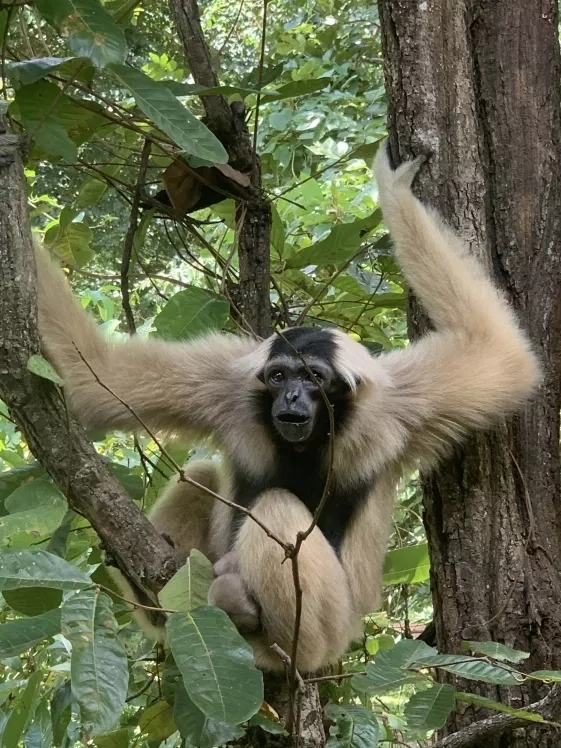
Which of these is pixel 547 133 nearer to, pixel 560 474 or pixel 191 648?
pixel 560 474

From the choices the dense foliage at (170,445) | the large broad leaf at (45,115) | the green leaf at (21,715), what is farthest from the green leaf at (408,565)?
the large broad leaf at (45,115)

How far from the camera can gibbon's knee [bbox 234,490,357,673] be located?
273 cm

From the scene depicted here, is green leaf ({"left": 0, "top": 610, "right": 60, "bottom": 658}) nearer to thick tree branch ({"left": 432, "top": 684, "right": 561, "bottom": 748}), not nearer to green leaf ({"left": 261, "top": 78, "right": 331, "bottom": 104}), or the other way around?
thick tree branch ({"left": 432, "top": 684, "right": 561, "bottom": 748})

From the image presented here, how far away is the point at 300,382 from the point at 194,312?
557mm

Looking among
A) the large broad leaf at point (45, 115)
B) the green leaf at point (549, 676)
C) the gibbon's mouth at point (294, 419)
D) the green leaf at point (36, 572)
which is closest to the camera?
the green leaf at point (36, 572)

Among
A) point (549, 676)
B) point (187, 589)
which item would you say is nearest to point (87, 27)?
point (187, 589)

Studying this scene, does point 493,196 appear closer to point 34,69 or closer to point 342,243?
point 342,243

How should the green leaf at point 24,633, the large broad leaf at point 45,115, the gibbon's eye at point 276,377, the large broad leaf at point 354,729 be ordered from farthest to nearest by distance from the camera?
the gibbon's eye at point 276,377, the large broad leaf at point 45,115, the large broad leaf at point 354,729, the green leaf at point 24,633

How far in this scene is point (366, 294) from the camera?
3869 mm

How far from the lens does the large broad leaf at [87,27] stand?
208 cm

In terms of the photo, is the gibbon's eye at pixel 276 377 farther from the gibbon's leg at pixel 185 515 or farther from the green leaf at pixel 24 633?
the green leaf at pixel 24 633

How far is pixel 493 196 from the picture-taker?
10.1 feet

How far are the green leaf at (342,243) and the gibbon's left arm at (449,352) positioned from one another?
0.73 feet

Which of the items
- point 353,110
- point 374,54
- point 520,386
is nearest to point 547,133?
point 520,386
